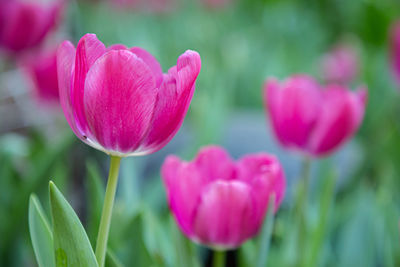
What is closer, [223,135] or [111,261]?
[111,261]

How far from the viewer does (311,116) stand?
1.96ft

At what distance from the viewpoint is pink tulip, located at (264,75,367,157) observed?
564mm

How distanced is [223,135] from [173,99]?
814 millimetres

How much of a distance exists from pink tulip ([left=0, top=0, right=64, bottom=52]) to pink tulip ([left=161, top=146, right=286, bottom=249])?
541mm

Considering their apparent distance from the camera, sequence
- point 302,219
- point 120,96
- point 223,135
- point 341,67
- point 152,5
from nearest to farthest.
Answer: point 120,96 < point 302,219 < point 223,135 < point 341,67 < point 152,5

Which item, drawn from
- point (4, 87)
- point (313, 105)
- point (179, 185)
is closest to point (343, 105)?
point (313, 105)

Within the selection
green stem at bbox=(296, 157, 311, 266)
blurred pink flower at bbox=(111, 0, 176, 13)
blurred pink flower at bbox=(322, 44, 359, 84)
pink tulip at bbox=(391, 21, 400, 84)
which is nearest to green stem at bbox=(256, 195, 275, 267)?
green stem at bbox=(296, 157, 311, 266)

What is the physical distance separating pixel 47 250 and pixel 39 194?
354mm

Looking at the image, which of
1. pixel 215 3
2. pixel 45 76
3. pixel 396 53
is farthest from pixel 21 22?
pixel 215 3

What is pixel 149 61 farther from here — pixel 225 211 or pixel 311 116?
pixel 311 116

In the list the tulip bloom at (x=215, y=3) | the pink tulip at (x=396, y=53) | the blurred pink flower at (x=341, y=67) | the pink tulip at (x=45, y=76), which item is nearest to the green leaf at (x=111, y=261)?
the pink tulip at (x=45, y=76)

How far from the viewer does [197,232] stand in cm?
44

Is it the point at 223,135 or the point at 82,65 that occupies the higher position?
the point at 82,65

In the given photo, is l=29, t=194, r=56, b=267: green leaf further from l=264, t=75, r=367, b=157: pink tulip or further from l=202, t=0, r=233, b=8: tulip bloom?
A: l=202, t=0, r=233, b=8: tulip bloom
